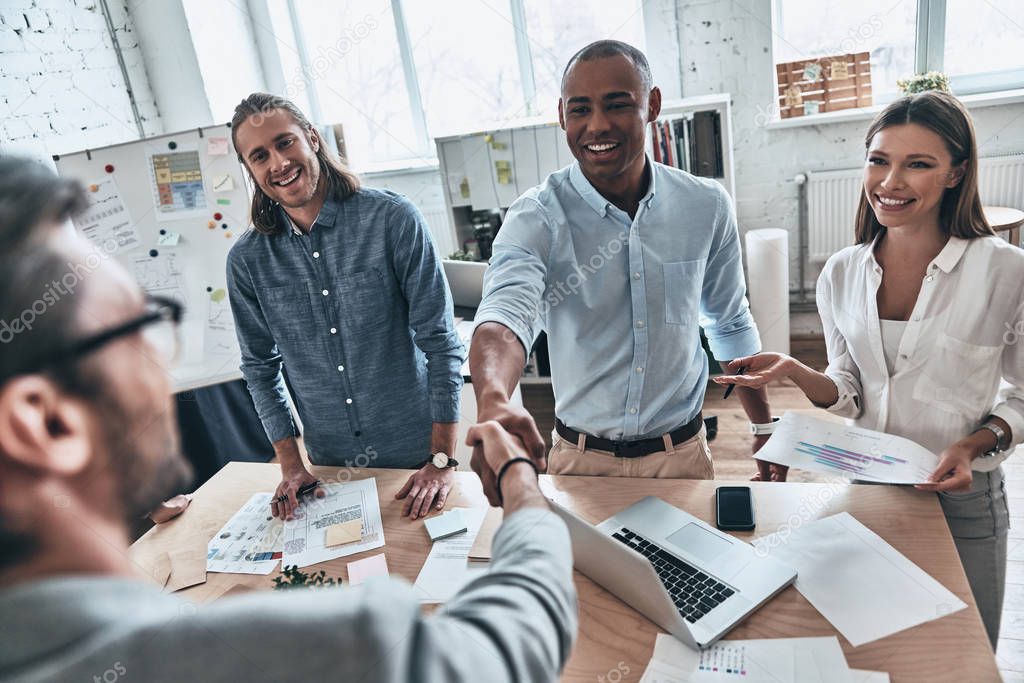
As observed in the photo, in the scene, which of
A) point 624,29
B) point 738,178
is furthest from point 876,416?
point 624,29

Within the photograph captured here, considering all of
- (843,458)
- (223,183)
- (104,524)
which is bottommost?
(843,458)

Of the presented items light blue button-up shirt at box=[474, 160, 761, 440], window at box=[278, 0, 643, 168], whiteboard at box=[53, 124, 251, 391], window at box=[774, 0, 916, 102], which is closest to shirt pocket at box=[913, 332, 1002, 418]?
light blue button-up shirt at box=[474, 160, 761, 440]

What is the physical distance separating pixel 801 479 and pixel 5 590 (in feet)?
8.88

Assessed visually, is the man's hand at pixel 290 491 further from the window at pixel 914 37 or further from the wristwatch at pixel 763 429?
the window at pixel 914 37

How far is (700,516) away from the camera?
128cm

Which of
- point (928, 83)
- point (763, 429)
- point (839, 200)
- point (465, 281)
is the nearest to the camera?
point (763, 429)

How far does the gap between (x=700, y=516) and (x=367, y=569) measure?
0.66 m

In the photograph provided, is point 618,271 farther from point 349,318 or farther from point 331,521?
point 331,521

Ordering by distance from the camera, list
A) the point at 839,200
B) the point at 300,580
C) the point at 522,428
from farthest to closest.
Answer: the point at 839,200 < the point at 300,580 < the point at 522,428

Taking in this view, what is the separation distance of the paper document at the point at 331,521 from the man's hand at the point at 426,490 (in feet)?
0.23

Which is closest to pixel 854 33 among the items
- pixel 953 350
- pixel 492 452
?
pixel 953 350

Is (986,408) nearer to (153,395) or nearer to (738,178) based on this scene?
(153,395)

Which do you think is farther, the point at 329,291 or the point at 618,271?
the point at 329,291

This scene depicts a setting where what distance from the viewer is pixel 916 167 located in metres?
1.41
